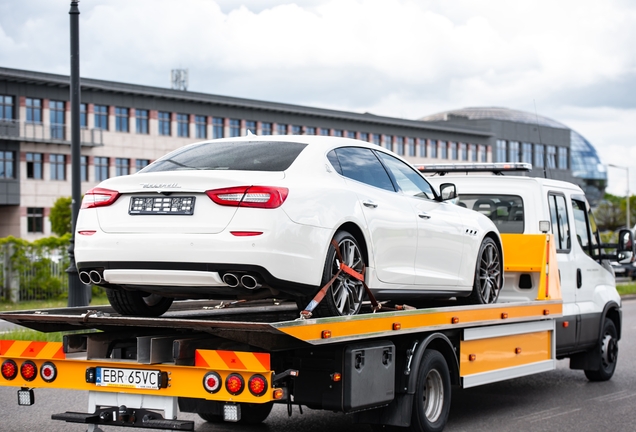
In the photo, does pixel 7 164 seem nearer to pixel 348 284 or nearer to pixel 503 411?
pixel 503 411

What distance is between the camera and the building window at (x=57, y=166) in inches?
2525

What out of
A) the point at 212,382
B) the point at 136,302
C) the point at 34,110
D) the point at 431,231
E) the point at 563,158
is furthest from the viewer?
the point at 563,158

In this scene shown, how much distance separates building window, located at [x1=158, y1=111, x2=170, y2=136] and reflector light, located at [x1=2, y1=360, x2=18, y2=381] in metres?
63.7

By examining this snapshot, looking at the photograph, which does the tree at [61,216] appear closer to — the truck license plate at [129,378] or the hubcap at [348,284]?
the hubcap at [348,284]

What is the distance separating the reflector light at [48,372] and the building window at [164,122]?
63.8m

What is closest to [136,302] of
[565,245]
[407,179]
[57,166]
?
[407,179]

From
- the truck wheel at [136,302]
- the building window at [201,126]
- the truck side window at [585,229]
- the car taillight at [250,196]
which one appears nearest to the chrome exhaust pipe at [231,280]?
the car taillight at [250,196]

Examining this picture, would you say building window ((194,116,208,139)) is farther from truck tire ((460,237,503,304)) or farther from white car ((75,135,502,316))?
white car ((75,135,502,316))

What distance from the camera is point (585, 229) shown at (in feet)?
37.8

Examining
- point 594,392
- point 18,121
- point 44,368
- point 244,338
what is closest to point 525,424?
point 594,392

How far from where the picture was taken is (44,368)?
260 inches

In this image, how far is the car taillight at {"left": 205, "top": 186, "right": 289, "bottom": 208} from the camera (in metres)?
6.16

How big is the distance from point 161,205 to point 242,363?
1.24 meters

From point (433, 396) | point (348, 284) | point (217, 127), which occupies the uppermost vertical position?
point (217, 127)
